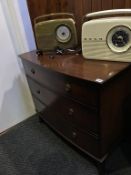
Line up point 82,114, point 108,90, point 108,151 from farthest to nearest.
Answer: point 108,151, point 82,114, point 108,90

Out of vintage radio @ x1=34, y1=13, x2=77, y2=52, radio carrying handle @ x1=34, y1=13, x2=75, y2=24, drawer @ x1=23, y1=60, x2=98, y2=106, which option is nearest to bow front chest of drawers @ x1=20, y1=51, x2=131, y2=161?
drawer @ x1=23, y1=60, x2=98, y2=106

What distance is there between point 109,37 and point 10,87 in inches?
42.4

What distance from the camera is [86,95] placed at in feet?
3.13

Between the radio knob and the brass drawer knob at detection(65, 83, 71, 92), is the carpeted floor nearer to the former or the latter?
the radio knob

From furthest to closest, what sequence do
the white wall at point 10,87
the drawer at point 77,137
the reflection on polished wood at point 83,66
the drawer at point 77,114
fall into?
the white wall at point 10,87
the drawer at point 77,137
the drawer at point 77,114
the reflection on polished wood at point 83,66

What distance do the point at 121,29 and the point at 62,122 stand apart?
2.49ft

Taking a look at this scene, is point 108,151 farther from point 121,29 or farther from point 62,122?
point 121,29

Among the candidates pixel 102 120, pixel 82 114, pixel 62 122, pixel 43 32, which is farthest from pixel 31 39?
pixel 102 120

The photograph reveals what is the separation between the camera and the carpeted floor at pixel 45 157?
129cm

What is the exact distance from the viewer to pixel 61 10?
1.41 meters

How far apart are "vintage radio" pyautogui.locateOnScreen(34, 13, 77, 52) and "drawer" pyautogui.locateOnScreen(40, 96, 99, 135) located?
16.6 inches

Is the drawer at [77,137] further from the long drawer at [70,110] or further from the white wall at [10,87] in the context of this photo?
the white wall at [10,87]

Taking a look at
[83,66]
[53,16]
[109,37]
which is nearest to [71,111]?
[83,66]

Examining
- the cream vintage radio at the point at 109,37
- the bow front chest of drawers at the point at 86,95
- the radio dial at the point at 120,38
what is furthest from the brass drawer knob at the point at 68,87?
the radio dial at the point at 120,38
